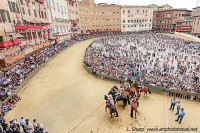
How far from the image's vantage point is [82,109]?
1265cm

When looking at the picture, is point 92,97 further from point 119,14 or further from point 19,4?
point 119,14

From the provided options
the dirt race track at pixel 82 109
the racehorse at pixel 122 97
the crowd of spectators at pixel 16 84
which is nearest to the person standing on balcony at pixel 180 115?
the dirt race track at pixel 82 109

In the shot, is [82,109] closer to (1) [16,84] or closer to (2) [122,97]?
(2) [122,97]

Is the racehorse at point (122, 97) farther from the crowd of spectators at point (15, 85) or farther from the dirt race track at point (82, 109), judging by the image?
the crowd of spectators at point (15, 85)

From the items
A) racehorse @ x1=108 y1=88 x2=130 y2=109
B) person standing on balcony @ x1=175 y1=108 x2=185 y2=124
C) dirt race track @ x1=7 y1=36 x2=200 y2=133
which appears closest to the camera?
person standing on balcony @ x1=175 y1=108 x2=185 y2=124

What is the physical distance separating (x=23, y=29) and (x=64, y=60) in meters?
8.86

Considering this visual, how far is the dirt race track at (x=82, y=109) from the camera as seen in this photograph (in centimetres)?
1058

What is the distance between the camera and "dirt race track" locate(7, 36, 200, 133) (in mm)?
10578

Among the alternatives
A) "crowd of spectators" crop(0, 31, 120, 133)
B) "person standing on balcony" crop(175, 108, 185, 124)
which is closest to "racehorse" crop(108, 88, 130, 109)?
"person standing on balcony" crop(175, 108, 185, 124)

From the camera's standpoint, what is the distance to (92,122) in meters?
11.0

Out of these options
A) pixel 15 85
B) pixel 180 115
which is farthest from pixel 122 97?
pixel 15 85

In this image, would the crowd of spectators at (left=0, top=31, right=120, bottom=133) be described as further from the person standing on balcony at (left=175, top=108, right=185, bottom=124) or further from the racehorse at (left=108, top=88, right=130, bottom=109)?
the person standing on balcony at (left=175, top=108, right=185, bottom=124)

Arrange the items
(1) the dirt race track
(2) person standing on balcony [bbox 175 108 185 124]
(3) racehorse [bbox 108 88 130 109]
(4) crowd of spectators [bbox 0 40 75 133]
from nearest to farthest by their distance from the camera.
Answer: (4) crowd of spectators [bbox 0 40 75 133]
(2) person standing on balcony [bbox 175 108 185 124]
(1) the dirt race track
(3) racehorse [bbox 108 88 130 109]

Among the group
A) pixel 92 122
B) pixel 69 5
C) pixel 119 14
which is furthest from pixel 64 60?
pixel 119 14
